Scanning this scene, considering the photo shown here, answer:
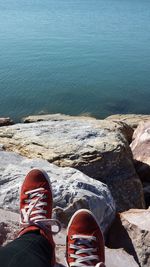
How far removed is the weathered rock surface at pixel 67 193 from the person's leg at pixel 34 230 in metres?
0.27

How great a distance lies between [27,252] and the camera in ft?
9.80

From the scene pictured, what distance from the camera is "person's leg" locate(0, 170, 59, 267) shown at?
2920 millimetres

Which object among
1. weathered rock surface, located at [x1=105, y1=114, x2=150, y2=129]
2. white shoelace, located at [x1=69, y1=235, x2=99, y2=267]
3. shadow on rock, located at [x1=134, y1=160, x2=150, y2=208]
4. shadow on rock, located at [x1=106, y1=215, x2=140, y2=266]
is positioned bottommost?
weathered rock surface, located at [x1=105, y1=114, x2=150, y2=129]

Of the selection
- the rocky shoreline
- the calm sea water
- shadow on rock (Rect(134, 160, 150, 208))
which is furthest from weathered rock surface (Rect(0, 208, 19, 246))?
the calm sea water

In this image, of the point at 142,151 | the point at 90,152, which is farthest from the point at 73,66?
the point at 90,152

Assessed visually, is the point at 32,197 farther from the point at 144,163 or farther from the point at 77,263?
the point at 144,163

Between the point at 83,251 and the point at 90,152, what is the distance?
2618mm

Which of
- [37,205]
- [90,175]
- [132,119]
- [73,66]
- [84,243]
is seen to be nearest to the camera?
[84,243]

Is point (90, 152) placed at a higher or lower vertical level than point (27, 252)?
lower

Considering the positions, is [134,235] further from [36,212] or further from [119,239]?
[36,212]

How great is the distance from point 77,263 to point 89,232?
38cm

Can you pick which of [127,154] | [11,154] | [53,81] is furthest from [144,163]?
[53,81]

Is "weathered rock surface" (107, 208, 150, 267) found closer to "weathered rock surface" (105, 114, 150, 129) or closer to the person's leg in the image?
the person's leg

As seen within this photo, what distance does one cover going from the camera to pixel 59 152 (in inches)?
235
